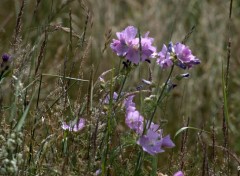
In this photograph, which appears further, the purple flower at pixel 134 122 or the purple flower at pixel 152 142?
the purple flower at pixel 134 122

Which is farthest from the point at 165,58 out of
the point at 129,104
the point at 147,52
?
the point at 129,104

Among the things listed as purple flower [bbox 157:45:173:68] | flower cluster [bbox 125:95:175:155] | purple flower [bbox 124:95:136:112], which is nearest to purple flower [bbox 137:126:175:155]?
flower cluster [bbox 125:95:175:155]

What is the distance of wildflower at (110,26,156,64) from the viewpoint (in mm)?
2299

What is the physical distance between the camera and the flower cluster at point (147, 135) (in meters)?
2.20

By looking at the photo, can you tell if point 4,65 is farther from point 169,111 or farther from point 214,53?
point 214,53

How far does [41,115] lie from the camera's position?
2.34 m

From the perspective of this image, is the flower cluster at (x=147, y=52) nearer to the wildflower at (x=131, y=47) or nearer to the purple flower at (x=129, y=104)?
the wildflower at (x=131, y=47)

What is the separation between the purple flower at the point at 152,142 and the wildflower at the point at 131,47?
245mm

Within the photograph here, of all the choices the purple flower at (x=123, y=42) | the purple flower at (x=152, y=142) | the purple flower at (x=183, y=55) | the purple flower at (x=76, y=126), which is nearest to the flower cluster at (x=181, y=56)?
the purple flower at (x=183, y=55)

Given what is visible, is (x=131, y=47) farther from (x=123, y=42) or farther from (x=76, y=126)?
(x=76, y=126)

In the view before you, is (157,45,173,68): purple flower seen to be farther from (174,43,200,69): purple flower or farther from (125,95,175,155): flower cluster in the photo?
(125,95,175,155): flower cluster

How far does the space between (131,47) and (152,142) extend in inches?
13.3

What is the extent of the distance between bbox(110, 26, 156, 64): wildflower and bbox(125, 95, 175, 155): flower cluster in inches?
6.6

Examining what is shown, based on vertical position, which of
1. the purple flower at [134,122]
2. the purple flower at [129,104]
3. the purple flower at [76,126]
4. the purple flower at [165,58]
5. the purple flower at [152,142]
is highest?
the purple flower at [165,58]
